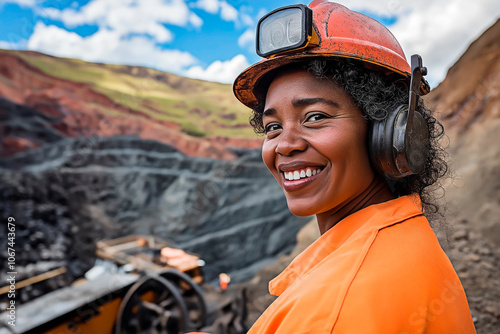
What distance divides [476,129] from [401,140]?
8.45 metres

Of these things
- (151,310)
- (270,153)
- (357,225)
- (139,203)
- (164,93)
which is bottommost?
(151,310)

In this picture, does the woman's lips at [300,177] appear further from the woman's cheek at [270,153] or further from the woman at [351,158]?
the woman's cheek at [270,153]

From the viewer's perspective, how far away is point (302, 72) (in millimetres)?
1386

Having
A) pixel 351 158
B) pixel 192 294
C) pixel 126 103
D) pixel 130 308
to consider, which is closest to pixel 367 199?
pixel 351 158

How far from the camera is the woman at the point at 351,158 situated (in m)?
0.99

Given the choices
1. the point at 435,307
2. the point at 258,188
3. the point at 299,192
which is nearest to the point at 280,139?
the point at 299,192

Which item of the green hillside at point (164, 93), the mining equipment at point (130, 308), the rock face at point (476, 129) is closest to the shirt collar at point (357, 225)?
the mining equipment at point (130, 308)

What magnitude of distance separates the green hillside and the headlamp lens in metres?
12.9

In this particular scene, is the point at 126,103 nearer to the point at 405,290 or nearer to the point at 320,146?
the point at 320,146

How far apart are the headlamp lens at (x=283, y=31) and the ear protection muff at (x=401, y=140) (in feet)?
1.31

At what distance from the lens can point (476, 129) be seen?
8.23 m

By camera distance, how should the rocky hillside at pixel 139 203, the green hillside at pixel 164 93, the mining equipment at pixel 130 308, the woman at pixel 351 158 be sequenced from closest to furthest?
the woman at pixel 351 158 < the mining equipment at pixel 130 308 < the rocky hillside at pixel 139 203 < the green hillside at pixel 164 93

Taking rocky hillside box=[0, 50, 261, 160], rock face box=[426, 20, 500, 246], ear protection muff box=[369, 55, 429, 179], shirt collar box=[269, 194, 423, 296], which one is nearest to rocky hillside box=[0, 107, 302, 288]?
rocky hillside box=[0, 50, 261, 160]

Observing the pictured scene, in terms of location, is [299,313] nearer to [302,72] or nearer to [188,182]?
[302,72]
